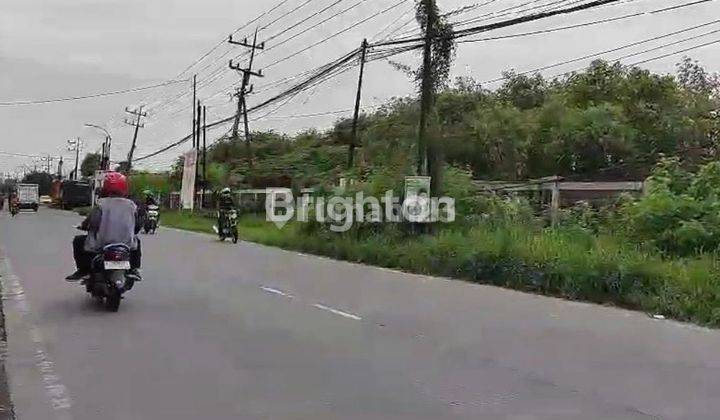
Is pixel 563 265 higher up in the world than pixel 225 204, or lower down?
lower down

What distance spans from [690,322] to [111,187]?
768 centimetres

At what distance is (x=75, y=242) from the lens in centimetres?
1164

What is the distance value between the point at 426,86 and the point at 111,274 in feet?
41.6

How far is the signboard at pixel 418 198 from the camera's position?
21.6 m

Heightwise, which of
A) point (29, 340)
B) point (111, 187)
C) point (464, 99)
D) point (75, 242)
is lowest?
point (29, 340)

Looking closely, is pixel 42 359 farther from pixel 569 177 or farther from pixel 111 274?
pixel 569 177

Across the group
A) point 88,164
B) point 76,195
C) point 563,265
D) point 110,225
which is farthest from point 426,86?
point 88,164

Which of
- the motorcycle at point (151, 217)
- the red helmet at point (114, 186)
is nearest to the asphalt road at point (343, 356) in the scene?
the red helmet at point (114, 186)

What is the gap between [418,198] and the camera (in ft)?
71.5

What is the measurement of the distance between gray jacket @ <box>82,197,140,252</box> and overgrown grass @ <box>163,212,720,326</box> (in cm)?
680

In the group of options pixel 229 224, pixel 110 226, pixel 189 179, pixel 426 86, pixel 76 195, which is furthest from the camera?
pixel 76 195

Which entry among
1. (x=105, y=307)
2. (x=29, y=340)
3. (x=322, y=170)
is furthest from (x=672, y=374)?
(x=322, y=170)

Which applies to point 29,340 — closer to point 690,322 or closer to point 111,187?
point 111,187

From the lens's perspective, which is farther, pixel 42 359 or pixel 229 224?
pixel 229 224
